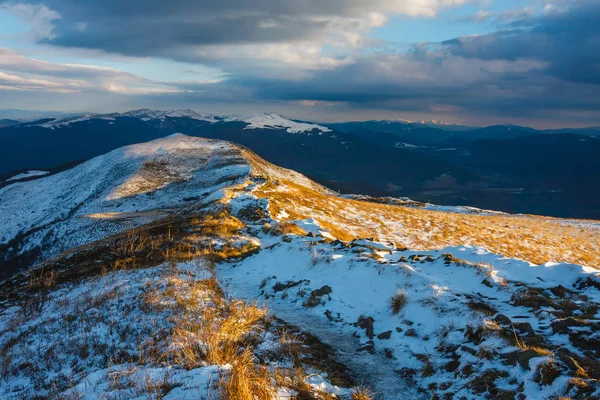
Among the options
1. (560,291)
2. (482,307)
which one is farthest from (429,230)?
(482,307)

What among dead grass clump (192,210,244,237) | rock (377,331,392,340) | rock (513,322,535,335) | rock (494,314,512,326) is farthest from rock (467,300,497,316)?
dead grass clump (192,210,244,237)

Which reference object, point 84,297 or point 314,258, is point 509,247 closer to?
point 314,258

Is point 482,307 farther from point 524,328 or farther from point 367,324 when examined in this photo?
point 367,324

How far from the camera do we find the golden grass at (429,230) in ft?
86.3

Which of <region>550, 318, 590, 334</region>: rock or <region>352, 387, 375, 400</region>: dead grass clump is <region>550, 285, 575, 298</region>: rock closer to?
<region>550, 318, 590, 334</region>: rock

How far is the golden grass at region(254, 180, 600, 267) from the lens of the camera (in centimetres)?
2630

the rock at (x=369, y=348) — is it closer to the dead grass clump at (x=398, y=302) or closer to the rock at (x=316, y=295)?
Answer: the dead grass clump at (x=398, y=302)

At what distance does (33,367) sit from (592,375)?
1003 cm

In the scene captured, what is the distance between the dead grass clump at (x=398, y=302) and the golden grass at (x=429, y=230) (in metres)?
14.2

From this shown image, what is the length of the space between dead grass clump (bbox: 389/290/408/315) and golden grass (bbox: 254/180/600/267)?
46.7ft

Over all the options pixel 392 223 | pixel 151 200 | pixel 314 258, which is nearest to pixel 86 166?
pixel 151 200

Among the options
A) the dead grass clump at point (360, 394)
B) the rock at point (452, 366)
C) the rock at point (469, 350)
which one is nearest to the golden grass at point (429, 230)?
the rock at point (469, 350)

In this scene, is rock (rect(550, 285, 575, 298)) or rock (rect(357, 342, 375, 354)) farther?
rock (rect(550, 285, 575, 298))

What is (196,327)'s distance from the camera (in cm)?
707
